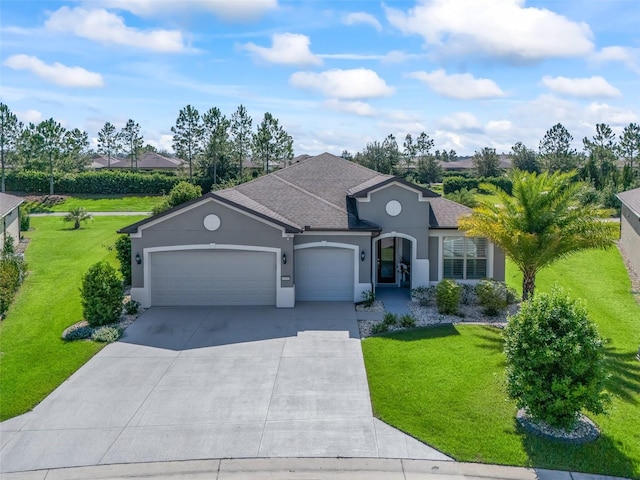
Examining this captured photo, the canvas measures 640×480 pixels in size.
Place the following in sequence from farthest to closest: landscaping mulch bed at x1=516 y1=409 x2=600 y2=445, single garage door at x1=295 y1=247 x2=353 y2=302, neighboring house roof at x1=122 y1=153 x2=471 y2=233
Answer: single garage door at x1=295 y1=247 x2=353 y2=302
neighboring house roof at x1=122 y1=153 x2=471 y2=233
landscaping mulch bed at x1=516 y1=409 x2=600 y2=445

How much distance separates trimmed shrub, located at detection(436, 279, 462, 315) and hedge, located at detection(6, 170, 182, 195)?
146 ft

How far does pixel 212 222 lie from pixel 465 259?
10.1 meters

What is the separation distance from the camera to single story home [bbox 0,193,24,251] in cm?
2560

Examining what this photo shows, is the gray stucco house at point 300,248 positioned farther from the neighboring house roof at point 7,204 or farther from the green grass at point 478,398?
the neighboring house roof at point 7,204

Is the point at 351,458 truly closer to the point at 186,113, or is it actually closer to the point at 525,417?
the point at 525,417

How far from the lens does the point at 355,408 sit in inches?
430

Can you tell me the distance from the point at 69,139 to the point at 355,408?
56274 mm

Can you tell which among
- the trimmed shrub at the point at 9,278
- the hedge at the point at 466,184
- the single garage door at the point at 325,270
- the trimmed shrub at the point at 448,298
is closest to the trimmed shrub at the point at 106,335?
the trimmed shrub at the point at 9,278

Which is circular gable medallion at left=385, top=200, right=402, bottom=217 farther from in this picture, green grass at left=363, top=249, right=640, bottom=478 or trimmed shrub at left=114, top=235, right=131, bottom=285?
trimmed shrub at left=114, top=235, right=131, bottom=285

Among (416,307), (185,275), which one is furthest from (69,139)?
(416,307)

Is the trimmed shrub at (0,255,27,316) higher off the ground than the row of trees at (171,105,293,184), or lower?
lower

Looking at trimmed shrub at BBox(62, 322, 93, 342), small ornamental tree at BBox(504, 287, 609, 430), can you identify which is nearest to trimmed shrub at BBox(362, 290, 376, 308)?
small ornamental tree at BBox(504, 287, 609, 430)

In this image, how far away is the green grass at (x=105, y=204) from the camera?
160ft

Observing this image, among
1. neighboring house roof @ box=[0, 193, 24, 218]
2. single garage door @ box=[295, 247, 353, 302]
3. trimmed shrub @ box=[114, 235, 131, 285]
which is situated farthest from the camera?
neighboring house roof @ box=[0, 193, 24, 218]
